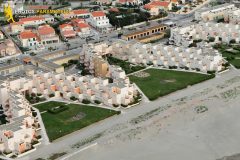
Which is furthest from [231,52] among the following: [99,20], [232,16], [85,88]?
[99,20]

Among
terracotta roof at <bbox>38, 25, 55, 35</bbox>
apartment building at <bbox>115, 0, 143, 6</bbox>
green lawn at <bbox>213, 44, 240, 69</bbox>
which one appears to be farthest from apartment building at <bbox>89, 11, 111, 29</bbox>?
green lawn at <bbox>213, 44, 240, 69</bbox>

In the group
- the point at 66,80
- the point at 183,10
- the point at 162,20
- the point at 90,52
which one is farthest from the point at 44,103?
the point at 183,10

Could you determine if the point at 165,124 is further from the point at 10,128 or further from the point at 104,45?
the point at 104,45

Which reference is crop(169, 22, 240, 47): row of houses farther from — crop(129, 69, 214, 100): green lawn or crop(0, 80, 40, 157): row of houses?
crop(0, 80, 40, 157): row of houses

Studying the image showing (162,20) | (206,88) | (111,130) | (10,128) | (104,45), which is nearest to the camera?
(10,128)

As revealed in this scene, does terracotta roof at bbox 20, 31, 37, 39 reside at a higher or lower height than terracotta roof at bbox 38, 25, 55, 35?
lower

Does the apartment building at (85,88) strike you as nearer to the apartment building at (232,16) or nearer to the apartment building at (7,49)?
the apartment building at (7,49)
